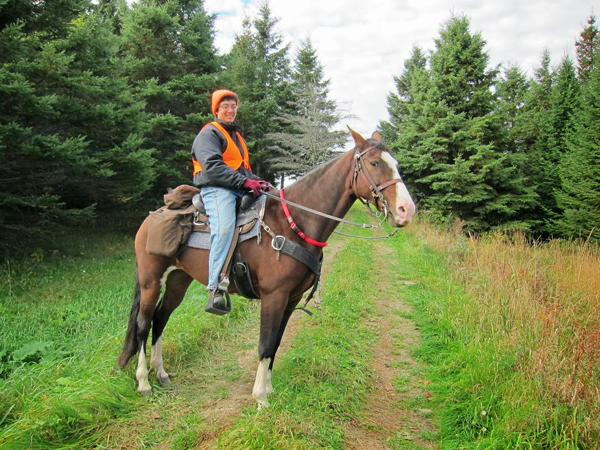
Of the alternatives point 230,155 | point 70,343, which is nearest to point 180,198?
point 230,155

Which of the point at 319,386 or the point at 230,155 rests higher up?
the point at 230,155

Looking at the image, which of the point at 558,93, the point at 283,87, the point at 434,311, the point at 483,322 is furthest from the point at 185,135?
the point at 558,93

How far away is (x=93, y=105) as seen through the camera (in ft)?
28.7

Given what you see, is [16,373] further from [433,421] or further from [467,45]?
[467,45]

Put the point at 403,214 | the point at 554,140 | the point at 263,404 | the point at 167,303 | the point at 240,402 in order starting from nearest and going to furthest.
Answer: the point at 403,214
the point at 263,404
the point at 240,402
the point at 167,303
the point at 554,140

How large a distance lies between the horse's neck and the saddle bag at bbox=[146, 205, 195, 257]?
1.17 metres

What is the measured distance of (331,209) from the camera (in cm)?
341

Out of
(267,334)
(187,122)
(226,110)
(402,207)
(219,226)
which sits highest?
(187,122)

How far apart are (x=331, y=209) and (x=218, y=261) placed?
3.99 feet

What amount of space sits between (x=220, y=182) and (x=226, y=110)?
856 mm

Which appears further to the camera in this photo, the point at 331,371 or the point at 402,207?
the point at 331,371

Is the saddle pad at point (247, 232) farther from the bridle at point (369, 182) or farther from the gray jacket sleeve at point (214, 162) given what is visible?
the bridle at point (369, 182)

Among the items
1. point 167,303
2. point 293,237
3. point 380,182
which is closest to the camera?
point 380,182

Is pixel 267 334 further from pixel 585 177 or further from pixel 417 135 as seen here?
pixel 417 135
